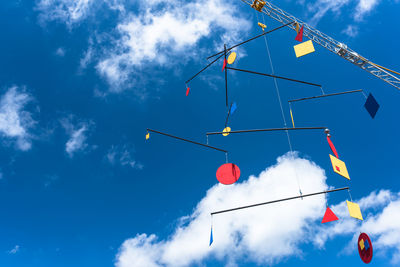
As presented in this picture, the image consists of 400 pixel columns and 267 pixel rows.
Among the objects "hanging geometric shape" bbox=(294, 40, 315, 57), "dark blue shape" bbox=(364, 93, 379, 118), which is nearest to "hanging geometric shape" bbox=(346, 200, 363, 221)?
"dark blue shape" bbox=(364, 93, 379, 118)

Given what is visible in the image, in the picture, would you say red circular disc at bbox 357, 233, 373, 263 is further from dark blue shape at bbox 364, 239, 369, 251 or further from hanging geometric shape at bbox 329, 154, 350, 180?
hanging geometric shape at bbox 329, 154, 350, 180

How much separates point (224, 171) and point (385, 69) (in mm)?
28126

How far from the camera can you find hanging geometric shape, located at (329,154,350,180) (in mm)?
7768

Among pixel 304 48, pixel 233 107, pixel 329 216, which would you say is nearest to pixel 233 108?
pixel 233 107

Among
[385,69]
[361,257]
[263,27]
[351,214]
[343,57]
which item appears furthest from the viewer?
[343,57]

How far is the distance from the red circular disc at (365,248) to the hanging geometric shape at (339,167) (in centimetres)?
248

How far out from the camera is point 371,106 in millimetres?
10047

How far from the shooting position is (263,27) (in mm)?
22828

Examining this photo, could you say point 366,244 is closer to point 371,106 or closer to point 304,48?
point 371,106

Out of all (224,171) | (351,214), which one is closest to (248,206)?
(224,171)

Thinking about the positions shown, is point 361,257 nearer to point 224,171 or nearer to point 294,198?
point 294,198

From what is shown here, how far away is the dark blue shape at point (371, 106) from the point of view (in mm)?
9837

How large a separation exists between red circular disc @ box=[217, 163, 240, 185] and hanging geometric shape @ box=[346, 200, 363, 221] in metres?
3.89

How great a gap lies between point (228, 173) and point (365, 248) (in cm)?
554
